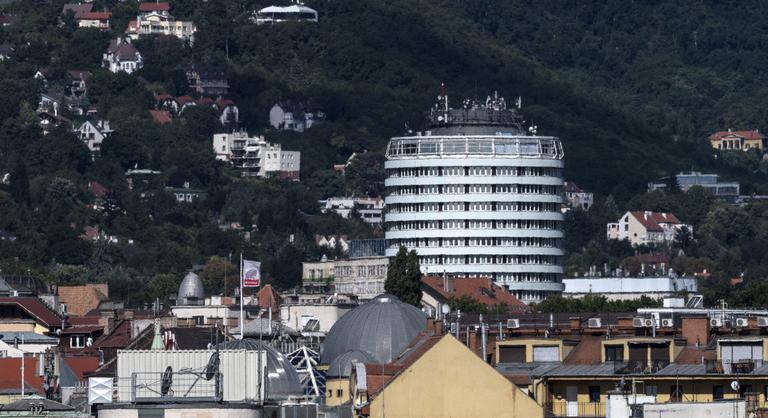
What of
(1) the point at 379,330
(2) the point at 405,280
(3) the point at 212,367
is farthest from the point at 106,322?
(3) the point at 212,367

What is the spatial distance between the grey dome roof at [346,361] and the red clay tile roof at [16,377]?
8290mm

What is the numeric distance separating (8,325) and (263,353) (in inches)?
2979

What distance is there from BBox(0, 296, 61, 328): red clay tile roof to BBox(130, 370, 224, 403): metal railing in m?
83.2

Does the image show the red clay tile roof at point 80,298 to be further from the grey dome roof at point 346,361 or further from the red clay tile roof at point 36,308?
the grey dome roof at point 346,361

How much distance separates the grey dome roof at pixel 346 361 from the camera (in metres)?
89.4

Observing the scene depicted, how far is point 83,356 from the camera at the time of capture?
121 metres

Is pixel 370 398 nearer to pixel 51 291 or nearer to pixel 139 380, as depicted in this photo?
pixel 139 380

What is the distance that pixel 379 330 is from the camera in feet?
321

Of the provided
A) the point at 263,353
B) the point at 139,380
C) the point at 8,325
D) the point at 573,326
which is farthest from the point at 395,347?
the point at 8,325

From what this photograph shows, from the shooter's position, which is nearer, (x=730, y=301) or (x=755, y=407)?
(x=755, y=407)

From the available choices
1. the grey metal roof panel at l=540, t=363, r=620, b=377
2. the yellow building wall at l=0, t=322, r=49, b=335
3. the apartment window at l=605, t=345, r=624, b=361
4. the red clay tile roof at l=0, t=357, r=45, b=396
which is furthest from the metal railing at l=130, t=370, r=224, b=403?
the yellow building wall at l=0, t=322, r=49, b=335

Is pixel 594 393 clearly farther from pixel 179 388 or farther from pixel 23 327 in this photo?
pixel 23 327

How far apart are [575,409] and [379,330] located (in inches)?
939

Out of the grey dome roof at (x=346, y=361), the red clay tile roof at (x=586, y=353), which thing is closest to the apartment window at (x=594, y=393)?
the red clay tile roof at (x=586, y=353)
